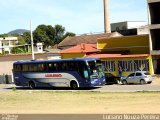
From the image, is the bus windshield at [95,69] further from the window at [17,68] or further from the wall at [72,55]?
the wall at [72,55]

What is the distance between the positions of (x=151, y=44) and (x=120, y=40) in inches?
231

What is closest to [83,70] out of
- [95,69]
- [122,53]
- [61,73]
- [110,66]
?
[95,69]

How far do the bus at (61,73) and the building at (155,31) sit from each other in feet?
43.1

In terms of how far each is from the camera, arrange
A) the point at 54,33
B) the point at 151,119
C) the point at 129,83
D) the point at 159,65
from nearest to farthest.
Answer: the point at 151,119 → the point at 129,83 → the point at 159,65 → the point at 54,33

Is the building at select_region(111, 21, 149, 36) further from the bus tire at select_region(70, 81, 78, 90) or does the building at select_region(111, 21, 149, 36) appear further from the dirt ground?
the dirt ground

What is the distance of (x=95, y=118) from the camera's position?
16.7 meters

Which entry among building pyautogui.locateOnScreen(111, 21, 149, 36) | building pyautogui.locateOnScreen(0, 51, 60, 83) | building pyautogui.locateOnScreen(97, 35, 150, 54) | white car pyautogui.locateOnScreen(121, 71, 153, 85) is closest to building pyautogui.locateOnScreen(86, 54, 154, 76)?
building pyautogui.locateOnScreen(97, 35, 150, 54)

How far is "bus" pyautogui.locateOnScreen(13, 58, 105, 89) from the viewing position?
124 ft

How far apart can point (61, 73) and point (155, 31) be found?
17746 millimetres

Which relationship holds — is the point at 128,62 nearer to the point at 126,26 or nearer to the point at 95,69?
the point at 95,69

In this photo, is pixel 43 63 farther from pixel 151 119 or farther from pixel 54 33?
pixel 54 33

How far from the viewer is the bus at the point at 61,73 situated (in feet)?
124

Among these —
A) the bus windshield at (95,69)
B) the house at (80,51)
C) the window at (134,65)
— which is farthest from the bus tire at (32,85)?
the house at (80,51)

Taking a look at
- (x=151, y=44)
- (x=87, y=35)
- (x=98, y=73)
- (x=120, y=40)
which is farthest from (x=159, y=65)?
(x=87, y=35)
